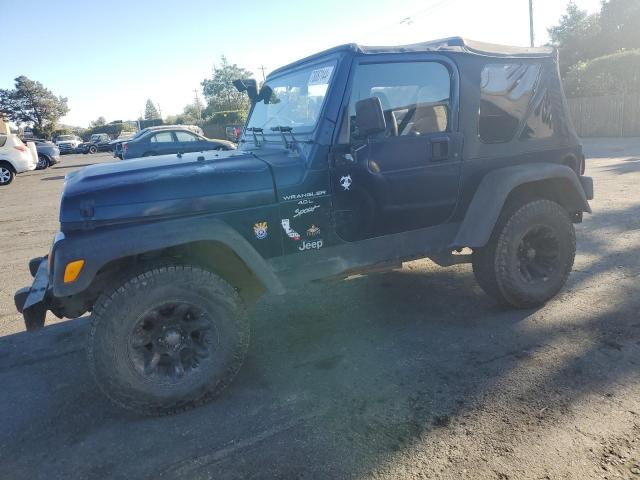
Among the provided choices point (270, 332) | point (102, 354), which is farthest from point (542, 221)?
point (102, 354)

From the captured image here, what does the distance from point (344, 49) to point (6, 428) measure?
323cm

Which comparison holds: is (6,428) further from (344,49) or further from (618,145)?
(618,145)

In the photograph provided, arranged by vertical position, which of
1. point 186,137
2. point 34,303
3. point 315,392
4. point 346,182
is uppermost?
point 186,137

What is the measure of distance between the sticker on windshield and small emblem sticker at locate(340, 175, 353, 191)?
0.68m

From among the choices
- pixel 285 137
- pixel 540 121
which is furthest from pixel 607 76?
pixel 285 137

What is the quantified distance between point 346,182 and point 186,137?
48.5 feet

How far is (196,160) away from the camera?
3.30m

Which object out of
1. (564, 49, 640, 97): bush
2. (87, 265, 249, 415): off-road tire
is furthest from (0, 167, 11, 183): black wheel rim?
(564, 49, 640, 97): bush

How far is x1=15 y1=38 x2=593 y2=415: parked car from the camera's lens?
275 cm

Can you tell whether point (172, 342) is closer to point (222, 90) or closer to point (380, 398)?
point (380, 398)

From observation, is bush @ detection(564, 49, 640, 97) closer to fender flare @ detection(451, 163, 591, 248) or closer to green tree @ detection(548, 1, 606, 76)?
green tree @ detection(548, 1, 606, 76)

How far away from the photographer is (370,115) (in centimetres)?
297

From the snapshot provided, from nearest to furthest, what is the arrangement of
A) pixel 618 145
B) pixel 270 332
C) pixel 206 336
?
pixel 206 336
pixel 270 332
pixel 618 145

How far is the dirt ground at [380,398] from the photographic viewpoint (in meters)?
2.34
